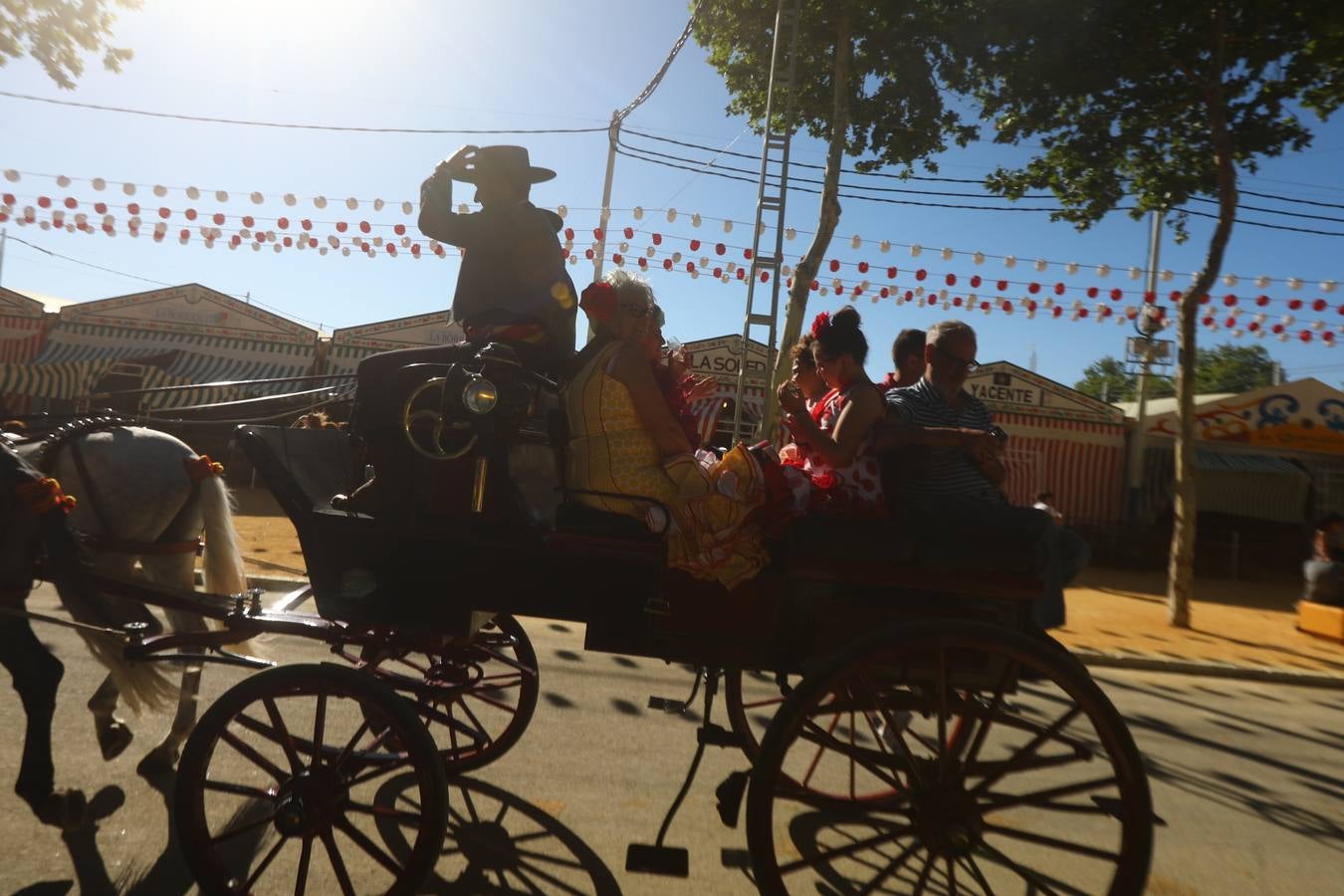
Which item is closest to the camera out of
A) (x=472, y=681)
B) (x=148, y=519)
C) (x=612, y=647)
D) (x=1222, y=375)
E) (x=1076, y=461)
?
(x=612, y=647)

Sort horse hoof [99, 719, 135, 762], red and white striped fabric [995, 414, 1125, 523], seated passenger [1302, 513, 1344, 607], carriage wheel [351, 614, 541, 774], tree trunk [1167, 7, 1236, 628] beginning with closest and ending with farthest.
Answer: carriage wheel [351, 614, 541, 774] < horse hoof [99, 719, 135, 762] < tree trunk [1167, 7, 1236, 628] < seated passenger [1302, 513, 1344, 607] < red and white striped fabric [995, 414, 1125, 523]

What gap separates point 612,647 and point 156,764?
6.67 ft

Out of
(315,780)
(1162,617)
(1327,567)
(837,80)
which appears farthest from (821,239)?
(315,780)

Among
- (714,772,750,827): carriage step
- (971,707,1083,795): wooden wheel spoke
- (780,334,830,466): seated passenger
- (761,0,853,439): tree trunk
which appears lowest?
(714,772,750,827): carriage step

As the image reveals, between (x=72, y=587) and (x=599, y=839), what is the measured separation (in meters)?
1.99

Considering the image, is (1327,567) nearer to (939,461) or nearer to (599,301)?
(939,461)

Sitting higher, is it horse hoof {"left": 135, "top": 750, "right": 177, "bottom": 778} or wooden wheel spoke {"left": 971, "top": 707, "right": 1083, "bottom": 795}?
wooden wheel spoke {"left": 971, "top": 707, "right": 1083, "bottom": 795}

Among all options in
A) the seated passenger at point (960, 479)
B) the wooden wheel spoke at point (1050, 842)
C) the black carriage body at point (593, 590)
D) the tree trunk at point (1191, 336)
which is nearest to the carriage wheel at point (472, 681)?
the black carriage body at point (593, 590)

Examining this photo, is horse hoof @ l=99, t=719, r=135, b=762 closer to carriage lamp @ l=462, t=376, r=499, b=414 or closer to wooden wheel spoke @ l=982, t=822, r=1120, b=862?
carriage lamp @ l=462, t=376, r=499, b=414

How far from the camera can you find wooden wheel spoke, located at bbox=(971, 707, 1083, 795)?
7.06 ft

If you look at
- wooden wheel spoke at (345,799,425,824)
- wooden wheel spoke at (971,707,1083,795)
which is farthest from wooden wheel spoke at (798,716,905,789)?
wooden wheel spoke at (345,799,425,824)

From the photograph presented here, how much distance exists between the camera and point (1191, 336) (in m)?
8.75

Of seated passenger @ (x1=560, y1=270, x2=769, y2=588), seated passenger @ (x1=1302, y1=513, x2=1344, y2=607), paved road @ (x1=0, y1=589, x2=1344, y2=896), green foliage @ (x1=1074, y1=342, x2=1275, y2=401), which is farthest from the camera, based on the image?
green foliage @ (x1=1074, y1=342, x2=1275, y2=401)

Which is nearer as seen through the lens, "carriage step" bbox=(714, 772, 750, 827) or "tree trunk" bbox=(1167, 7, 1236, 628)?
"carriage step" bbox=(714, 772, 750, 827)
